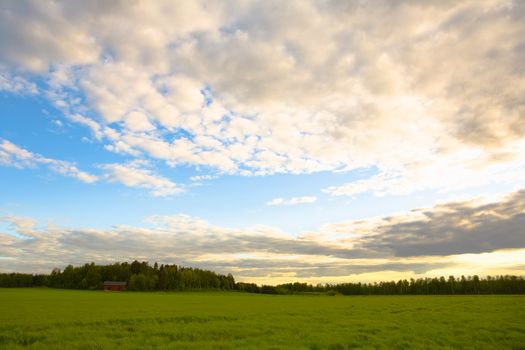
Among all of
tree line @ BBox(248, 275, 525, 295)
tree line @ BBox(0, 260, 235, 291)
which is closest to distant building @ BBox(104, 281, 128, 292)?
tree line @ BBox(0, 260, 235, 291)

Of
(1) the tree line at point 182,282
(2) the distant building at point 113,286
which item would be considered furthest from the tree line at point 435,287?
(2) the distant building at point 113,286

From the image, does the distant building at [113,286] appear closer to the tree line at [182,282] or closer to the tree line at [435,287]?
the tree line at [182,282]

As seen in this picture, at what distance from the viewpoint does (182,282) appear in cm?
16650

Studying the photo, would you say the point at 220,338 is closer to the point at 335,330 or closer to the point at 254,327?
the point at 254,327

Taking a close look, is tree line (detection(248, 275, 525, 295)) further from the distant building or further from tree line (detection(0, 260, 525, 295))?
the distant building

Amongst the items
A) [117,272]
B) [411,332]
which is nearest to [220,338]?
[411,332]

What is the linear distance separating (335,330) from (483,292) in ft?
567

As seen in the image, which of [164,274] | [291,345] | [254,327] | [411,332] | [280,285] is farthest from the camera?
[280,285]

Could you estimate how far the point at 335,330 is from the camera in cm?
2586

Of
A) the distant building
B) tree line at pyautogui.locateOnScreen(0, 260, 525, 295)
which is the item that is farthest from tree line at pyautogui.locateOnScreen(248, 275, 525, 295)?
the distant building

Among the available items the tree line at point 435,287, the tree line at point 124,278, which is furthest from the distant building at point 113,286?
the tree line at point 435,287

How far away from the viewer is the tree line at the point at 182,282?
160 m

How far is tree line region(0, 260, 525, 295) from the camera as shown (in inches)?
6309

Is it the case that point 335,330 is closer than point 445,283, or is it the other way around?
point 335,330
